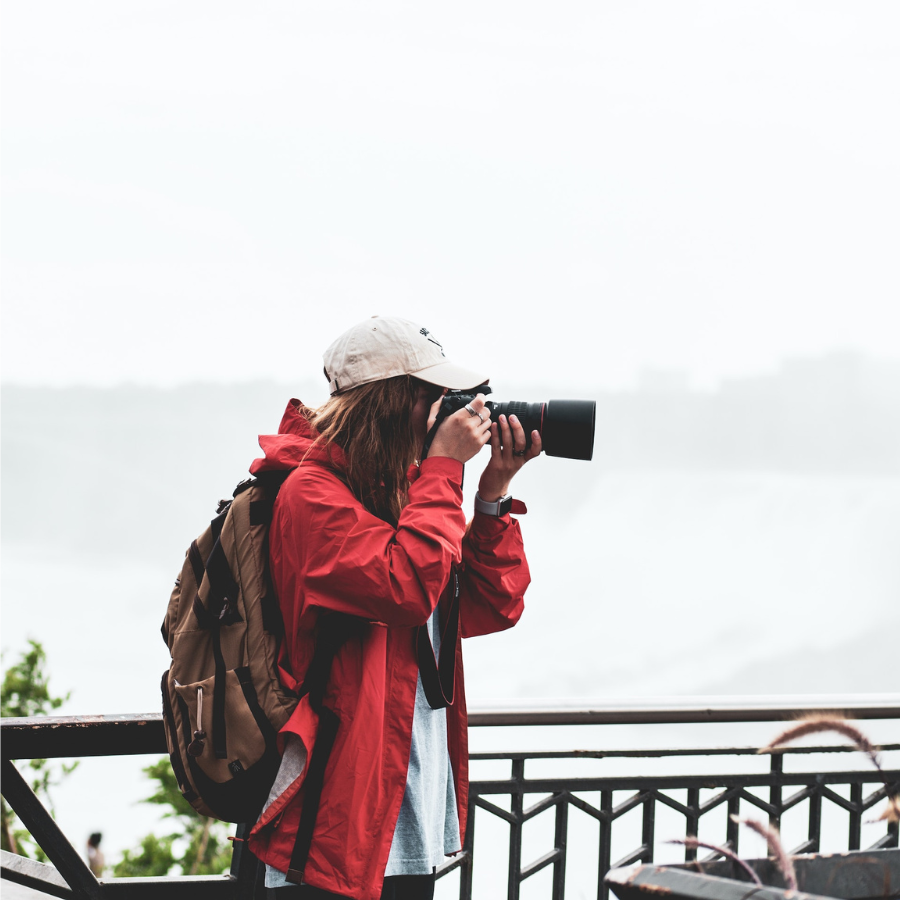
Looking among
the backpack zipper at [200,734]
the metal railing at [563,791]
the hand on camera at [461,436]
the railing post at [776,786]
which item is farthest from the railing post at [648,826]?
the backpack zipper at [200,734]

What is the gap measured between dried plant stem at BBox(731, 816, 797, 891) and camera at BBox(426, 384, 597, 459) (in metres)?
0.89

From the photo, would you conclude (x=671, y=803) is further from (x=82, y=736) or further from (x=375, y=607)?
(x=82, y=736)

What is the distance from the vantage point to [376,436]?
4.83 feet

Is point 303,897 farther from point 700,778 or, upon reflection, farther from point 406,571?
point 700,778

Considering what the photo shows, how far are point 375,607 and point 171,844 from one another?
8.37 meters

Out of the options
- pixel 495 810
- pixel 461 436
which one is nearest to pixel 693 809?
pixel 495 810

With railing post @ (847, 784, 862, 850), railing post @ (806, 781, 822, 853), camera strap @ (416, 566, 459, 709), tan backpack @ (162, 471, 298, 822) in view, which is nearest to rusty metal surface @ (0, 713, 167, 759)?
tan backpack @ (162, 471, 298, 822)

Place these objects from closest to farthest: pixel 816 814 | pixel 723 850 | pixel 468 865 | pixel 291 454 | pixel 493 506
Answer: pixel 723 850 → pixel 291 454 → pixel 493 506 → pixel 468 865 → pixel 816 814

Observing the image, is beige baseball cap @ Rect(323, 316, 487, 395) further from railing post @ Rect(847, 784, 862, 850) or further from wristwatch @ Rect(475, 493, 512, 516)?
railing post @ Rect(847, 784, 862, 850)

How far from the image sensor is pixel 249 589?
1.39 metres

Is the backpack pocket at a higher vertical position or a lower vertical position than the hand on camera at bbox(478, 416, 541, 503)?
lower

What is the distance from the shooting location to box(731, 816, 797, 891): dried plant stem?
2.46 ft

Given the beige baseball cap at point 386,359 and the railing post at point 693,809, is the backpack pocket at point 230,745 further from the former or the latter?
the railing post at point 693,809

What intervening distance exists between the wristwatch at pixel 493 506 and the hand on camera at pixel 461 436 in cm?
15
